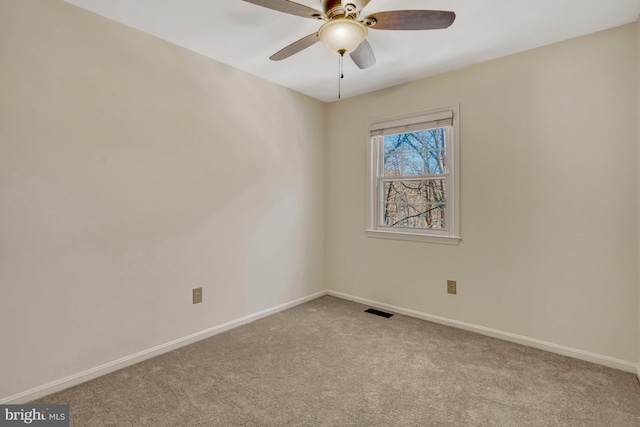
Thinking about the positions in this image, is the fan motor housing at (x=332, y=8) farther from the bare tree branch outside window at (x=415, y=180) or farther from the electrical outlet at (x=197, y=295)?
the electrical outlet at (x=197, y=295)

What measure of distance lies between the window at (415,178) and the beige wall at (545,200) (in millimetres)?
111

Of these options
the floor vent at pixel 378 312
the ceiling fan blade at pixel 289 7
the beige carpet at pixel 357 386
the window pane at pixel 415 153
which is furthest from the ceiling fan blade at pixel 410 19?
the floor vent at pixel 378 312

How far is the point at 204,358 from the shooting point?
7.78 ft

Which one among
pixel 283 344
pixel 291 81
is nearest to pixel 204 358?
pixel 283 344

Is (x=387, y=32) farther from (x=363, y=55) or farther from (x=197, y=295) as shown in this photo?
(x=197, y=295)

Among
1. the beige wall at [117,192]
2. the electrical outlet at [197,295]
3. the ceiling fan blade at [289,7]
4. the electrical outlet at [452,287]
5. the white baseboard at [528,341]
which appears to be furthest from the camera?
the electrical outlet at [452,287]

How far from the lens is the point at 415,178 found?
3295 millimetres

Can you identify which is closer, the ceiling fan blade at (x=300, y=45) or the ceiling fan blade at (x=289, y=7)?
the ceiling fan blade at (x=289, y=7)

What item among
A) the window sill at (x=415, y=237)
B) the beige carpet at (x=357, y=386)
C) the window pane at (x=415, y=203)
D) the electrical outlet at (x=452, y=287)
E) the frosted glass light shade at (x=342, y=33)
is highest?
the frosted glass light shade at (x=342, y=33)

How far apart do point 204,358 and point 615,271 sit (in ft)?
9.80

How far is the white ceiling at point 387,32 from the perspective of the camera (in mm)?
1988

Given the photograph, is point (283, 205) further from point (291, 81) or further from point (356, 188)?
point (291, 81)

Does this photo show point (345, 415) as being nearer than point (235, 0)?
Yes

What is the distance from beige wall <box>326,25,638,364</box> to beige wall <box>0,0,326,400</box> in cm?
162
